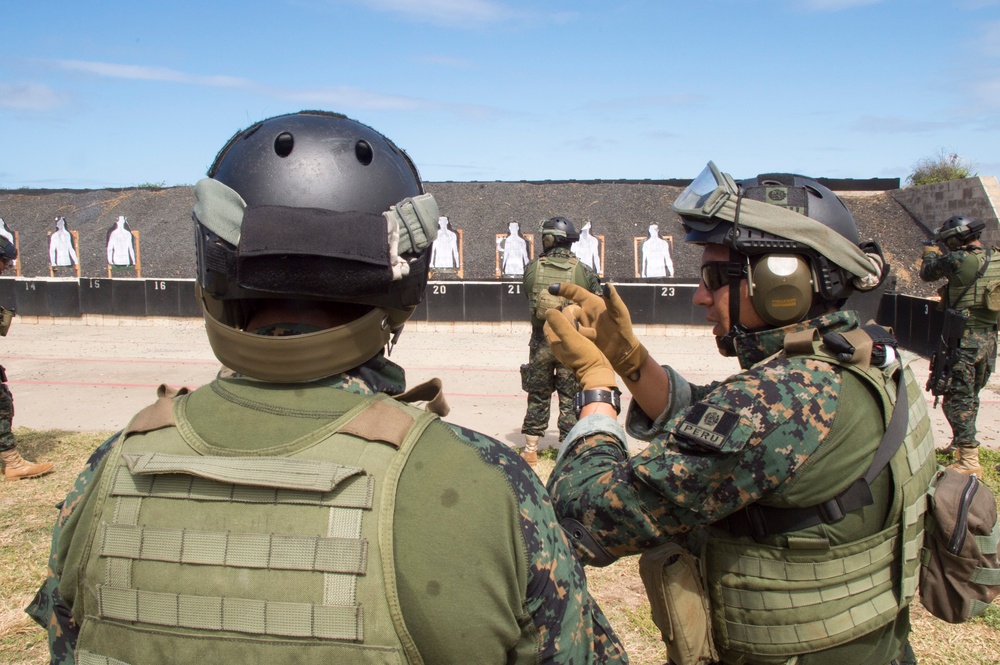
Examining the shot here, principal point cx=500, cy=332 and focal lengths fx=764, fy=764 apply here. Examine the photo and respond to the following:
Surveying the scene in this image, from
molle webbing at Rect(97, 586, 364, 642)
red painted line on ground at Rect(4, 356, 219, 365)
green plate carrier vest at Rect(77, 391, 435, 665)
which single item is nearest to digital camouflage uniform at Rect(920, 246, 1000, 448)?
green plate carrier vest at Rect(77, 391, 435, 665)

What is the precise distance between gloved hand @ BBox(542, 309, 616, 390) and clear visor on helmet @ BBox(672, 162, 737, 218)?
526 mm

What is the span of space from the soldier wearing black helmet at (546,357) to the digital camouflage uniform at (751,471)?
5019mm

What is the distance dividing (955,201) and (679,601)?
21.2 meters

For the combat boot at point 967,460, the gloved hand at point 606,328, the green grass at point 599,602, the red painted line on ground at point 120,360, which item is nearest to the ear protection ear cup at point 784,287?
the gloved hand at point 606,328

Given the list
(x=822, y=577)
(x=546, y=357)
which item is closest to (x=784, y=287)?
(x=822, y=577)

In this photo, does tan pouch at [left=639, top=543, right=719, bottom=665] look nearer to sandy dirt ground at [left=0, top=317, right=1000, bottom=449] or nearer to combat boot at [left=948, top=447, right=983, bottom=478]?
sandy dirt ground at [left=0, top=317, right=1000, bottom=449]

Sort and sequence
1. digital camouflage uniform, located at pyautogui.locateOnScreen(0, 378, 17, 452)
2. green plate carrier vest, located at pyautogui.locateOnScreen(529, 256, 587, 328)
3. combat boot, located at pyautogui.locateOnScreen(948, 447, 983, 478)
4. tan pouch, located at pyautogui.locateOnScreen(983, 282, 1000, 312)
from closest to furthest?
digital camouflage uniform, located at pyautogui.locateOnScreen(0, 378, 17, 452) → combat boot, located at pyautogui.locateOnScreen(948, 447, 983, 478) → tan pouch, located at pyautogui.locateOnScreen(983, 282, 1000, 312) → green plate carrier vest, located at pyautogui.locateOnScreen(529, 256, 587, 328)

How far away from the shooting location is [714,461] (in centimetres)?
193

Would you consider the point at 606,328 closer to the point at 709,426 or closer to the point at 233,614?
the point at 709,426

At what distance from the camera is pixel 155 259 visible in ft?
72.9

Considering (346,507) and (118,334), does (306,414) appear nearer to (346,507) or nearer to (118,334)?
(346,507)

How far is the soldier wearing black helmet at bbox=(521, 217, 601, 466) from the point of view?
740cm

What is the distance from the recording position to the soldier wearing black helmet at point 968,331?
7.04 m

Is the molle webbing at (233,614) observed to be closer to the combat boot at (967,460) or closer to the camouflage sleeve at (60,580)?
the camouflage sleeve at (60,580)
